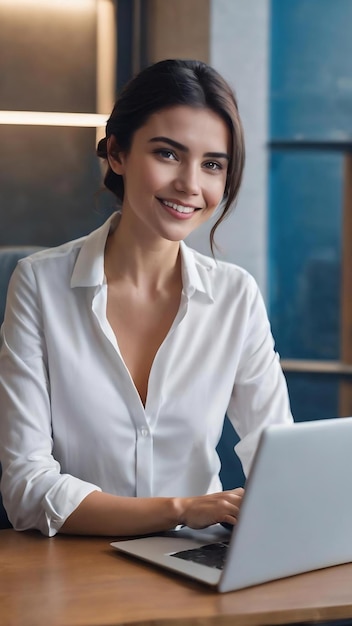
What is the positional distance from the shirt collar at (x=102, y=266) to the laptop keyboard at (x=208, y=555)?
66cm

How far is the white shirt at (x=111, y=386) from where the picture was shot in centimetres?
182

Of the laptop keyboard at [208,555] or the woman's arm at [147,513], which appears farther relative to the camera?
the woman's arm at [147,513]

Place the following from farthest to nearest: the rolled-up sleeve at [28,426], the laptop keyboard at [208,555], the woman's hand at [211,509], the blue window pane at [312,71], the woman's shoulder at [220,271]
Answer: the blue window pane at [312,71], the woman's shoulder at [220,271], the rolled-up sleeve at [28,426], the woman's hand at [211,509], the laptop keyboard at [208,555]

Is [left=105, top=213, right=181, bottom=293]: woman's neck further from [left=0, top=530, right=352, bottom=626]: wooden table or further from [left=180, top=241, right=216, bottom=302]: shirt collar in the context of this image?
[left=0, top=530, right=352, bottom=626]: wooden table

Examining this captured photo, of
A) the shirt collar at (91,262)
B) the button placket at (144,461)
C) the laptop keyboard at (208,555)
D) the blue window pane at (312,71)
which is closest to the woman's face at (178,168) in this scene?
the shirt collar at (91,262)

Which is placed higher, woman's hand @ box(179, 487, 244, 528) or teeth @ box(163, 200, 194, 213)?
teeth @ box(163, 200, 194, 213)

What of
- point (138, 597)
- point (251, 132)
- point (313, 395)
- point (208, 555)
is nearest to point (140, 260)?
point (208, 555)

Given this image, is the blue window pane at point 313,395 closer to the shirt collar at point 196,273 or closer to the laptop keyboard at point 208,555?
the shirt collar at point 196,273

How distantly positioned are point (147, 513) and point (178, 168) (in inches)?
27.1

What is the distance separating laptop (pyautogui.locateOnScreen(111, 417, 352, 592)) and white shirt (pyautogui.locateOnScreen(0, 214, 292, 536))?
1.65ft

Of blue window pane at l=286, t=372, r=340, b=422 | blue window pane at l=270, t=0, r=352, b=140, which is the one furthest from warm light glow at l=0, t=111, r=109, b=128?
blue window pane at l=286, t=372, r=340, b=422

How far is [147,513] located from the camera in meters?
1.56

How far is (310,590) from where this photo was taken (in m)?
1.29

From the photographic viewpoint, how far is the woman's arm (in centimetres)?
151
